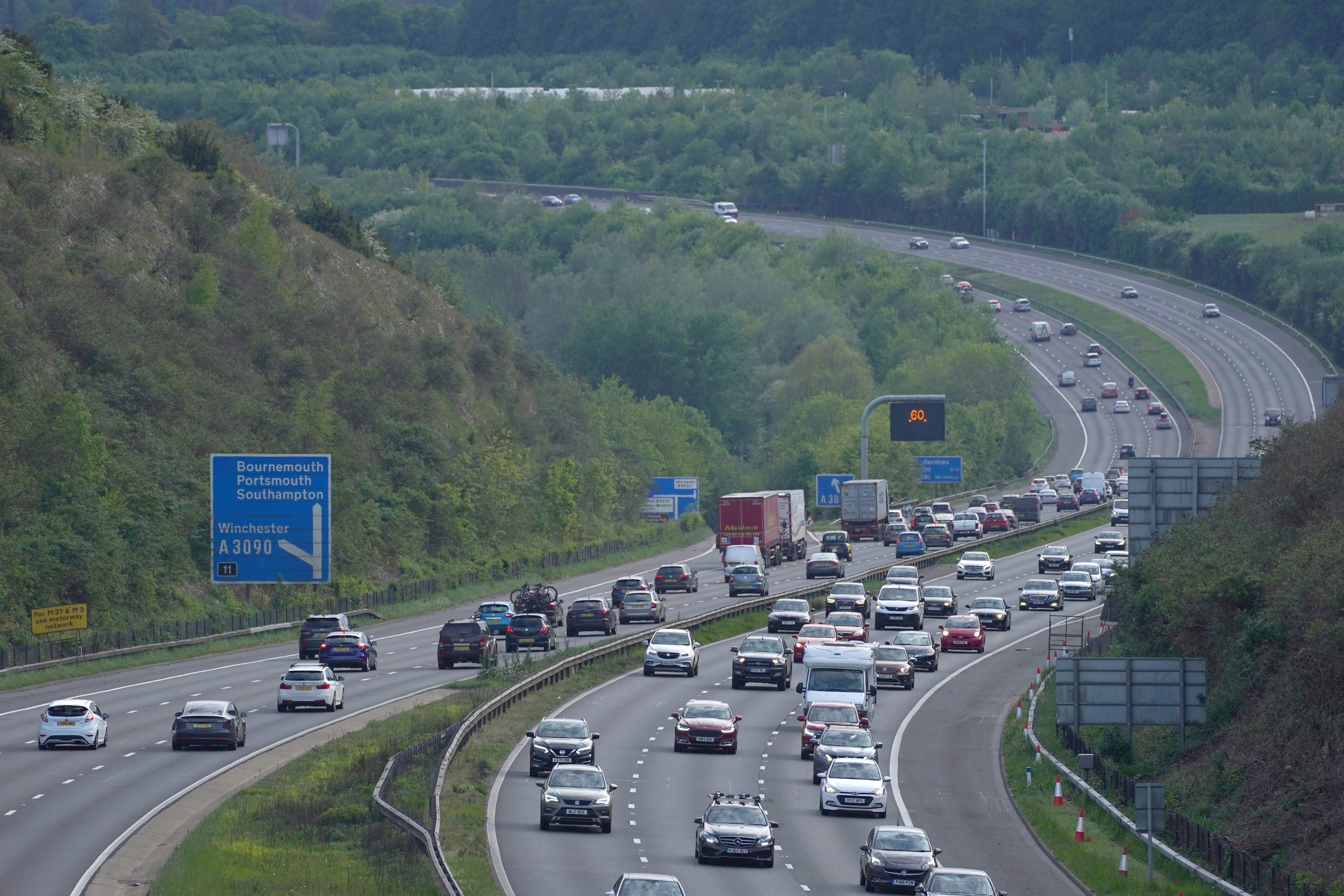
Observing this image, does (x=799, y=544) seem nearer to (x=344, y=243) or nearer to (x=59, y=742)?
(x=344, y=243)

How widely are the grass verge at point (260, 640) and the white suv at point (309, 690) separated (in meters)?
9.12

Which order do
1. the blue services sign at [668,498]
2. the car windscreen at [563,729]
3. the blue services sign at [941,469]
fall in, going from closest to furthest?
the car windscreen at [563,729]
the blue services sign at [668,498]
the blue services sign at [941,469]

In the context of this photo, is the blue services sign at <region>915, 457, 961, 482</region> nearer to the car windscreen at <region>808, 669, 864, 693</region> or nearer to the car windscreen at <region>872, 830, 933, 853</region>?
the car windscreen at <region>808, 669, 864, 693</region>

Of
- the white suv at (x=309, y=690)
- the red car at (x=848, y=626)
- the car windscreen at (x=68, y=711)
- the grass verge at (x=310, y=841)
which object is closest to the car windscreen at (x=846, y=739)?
the grass verge at (x=310, y=841)

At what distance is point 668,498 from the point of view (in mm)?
120750

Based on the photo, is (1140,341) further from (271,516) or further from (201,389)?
(271,516)

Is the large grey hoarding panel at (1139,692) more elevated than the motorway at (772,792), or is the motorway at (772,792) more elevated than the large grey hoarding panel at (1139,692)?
the large grey hoarding panel at (1139,692)

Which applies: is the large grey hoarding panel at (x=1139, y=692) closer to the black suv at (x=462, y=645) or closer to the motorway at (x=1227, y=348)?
the black suv at (x=462, y=645)

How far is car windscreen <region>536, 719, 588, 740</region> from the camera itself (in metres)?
38.7

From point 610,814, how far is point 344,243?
263 feet

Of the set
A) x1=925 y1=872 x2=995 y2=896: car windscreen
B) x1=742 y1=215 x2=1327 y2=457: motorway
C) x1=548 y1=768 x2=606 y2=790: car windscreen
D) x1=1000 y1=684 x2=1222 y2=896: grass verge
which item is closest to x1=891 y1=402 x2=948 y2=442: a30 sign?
x1=742 y1=215 x2=1327 y2=457: motorway

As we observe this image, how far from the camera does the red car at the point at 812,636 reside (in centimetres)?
5644

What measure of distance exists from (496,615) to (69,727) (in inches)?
1021

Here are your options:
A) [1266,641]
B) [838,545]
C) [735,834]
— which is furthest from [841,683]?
[838,545]
